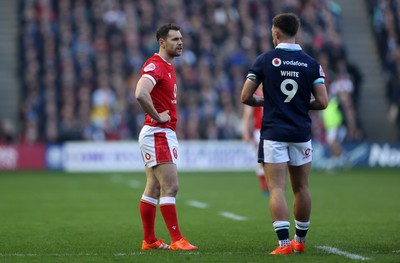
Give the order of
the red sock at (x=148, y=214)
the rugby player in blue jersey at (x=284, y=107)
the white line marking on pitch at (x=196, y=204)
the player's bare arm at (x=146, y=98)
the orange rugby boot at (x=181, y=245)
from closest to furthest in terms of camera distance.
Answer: the rugby player in blue jersey at (x=284, y=107) < the player's bare arm at (x=146, y=98) < the orange rugby boot at (x=181, y=245) < the red sock at (x=148, y=214) < the white line marking on pitch at (x=196, y=204)

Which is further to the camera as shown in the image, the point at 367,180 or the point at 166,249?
the point at 367,180

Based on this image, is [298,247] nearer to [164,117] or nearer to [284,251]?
[284,251]

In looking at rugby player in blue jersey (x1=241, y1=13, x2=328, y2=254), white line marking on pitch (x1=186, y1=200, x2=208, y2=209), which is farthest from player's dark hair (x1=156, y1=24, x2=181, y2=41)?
white line marking on pitch (x1=186, y1=200, x2=208, y2=209)

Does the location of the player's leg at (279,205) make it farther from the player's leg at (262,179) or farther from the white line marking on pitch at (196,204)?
the player's leg at (262,179)

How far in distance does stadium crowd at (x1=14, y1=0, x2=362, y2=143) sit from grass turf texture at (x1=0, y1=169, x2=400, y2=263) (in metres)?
5.76

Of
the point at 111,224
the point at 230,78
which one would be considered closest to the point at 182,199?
the point at 111,224

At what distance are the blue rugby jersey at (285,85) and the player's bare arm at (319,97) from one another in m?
0.07

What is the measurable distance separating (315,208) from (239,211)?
1.39 m

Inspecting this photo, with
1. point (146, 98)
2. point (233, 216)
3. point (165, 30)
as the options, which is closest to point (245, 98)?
point (146, 98)

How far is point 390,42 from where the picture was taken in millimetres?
34812

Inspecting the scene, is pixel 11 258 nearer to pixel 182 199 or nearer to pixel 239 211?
pixel 239 211

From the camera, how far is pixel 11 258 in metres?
9.41

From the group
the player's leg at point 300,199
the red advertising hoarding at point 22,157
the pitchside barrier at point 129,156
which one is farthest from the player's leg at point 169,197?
the red advertising hoarding at point 22,157

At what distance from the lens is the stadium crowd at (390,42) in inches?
1298
